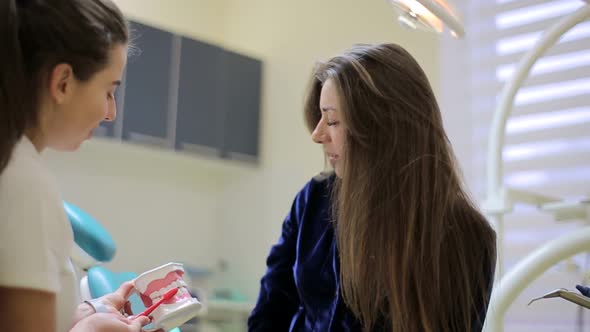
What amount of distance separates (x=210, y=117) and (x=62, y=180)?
34.9 inches

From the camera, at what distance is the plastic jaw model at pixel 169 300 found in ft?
3.54

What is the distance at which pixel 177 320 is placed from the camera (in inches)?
42.7

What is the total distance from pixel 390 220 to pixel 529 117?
1.63 meters

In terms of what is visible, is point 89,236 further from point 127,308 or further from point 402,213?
point 402,213

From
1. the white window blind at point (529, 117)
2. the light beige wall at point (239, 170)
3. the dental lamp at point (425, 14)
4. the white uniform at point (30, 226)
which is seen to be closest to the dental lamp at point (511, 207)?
the dental lamp at point (425, 14)

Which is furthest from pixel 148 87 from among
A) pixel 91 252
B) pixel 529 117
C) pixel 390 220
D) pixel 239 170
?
pixel 390 220

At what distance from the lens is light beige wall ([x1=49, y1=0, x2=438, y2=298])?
3723 millimetres

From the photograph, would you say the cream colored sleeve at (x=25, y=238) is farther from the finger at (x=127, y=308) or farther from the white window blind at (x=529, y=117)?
the white window blind at (x=529, y=117)

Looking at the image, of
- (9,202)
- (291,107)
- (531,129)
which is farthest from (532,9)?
(9,202)

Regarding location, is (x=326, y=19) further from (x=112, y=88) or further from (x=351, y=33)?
(x=112, y=88)

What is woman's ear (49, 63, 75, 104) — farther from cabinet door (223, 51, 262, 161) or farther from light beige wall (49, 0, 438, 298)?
cabinet door (223, 51, 262, 161)

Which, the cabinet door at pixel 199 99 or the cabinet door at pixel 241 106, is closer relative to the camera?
the cabinet door at pixel 199 99

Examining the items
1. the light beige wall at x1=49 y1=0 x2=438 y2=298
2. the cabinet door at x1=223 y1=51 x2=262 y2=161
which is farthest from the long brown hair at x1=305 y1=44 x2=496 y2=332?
the cabinet door at x1=223 y1=51 x2=262 y2=161

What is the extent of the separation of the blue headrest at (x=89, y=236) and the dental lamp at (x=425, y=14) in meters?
0.79
